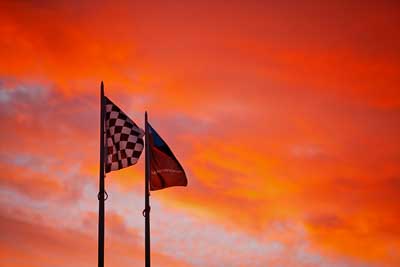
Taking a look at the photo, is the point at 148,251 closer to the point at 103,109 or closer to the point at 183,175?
the point at 183,175

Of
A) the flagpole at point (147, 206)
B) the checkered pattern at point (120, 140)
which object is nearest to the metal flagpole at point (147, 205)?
the flagpole at point (147, 206)

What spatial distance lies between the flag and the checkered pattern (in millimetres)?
1138

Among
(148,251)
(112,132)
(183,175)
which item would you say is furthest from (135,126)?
(148,251)

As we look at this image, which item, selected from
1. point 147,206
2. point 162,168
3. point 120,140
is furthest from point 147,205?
point 120,140

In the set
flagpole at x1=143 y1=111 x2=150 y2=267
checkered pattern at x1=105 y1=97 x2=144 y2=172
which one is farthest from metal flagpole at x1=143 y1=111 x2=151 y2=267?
checkered pattern at x1=105 y1=97 x2=144 y2=172

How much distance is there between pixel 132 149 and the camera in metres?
33.7

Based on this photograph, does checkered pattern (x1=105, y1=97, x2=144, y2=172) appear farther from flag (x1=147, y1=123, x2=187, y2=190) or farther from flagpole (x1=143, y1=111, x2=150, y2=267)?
flag (x1=147, y1=123, x2=187, y2=190)

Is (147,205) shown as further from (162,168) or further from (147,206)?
(162,168)

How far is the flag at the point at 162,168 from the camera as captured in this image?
34.8 metres

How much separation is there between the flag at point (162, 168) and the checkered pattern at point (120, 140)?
1.14 m

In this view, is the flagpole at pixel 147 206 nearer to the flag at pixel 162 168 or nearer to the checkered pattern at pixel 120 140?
the flag at pixel 162 168

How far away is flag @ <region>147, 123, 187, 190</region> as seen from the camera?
34.8m

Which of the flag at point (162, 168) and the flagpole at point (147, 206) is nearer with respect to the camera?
the flagpole at point (147, 206)

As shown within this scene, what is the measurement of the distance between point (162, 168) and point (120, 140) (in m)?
2.79
